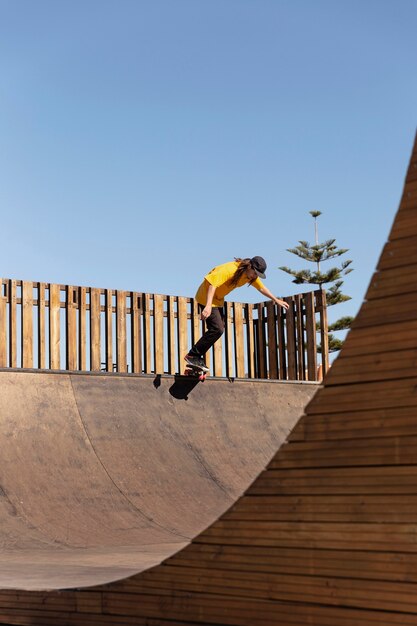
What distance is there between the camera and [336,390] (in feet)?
10.9

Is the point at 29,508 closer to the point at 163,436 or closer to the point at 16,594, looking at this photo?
the point at 163,436

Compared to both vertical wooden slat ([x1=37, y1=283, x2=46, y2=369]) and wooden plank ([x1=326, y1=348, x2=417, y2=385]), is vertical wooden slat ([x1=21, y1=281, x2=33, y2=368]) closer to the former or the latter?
vertical wooden slat ([x1=37, y1=283, x2=46, y2=369])

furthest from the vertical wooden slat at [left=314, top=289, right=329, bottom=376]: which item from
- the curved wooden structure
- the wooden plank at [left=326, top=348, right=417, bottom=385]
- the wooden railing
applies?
the wooden plank at [left=326, top=348, right=417, bottom=385]

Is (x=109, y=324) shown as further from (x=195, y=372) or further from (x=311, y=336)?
(x=311, y=336)

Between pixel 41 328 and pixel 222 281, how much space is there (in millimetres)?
3650

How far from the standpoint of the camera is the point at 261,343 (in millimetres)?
14469

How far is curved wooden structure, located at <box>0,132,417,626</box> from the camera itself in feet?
10.1

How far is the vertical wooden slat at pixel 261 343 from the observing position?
14453mm

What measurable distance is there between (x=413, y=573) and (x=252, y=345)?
11.5 m

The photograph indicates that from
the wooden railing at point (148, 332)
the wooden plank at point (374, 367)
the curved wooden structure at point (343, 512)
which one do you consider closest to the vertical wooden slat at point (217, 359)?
the wooden railing at point (148, 332)

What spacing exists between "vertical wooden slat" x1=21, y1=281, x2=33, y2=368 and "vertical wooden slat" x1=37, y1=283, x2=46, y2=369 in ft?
0.39

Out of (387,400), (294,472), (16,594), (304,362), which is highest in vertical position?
(304,362)

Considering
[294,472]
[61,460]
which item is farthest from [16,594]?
[61,460]

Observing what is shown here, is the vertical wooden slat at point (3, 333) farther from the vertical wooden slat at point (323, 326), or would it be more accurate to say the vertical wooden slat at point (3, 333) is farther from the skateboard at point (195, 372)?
the vertical wooden slat at point (323, 326)
